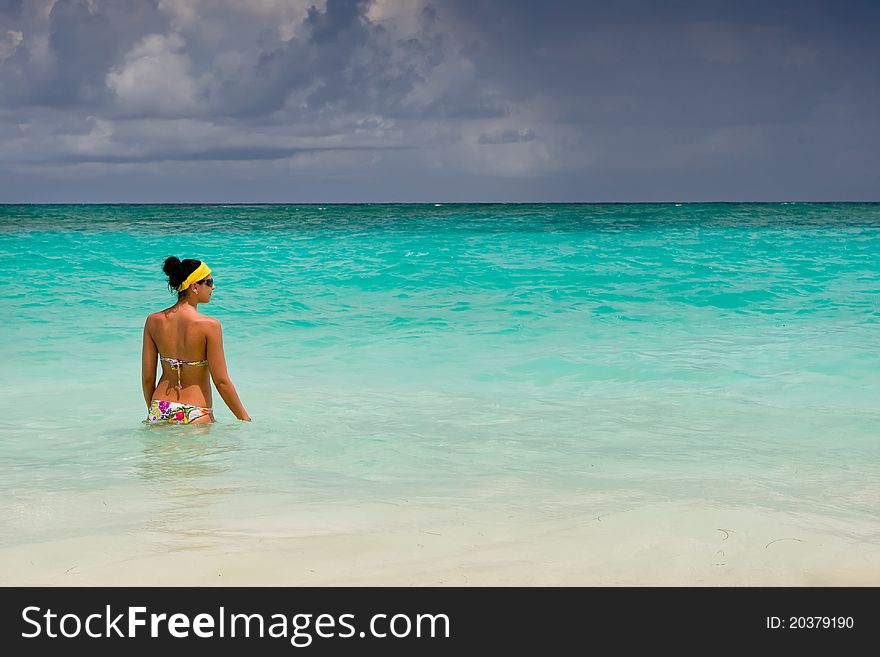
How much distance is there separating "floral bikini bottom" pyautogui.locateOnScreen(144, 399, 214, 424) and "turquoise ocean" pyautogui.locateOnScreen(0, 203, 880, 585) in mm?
84

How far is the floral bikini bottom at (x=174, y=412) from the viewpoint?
5.46 meters

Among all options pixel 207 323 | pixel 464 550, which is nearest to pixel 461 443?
pixel 207 323

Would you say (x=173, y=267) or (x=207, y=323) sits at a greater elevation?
(x=173, y=267)

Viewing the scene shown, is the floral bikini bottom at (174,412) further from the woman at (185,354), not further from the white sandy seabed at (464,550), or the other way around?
the white sandy seabed at (464,550)

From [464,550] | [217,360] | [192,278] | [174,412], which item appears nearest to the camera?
[464,550]

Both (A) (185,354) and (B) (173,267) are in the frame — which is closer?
(B) (173,267)

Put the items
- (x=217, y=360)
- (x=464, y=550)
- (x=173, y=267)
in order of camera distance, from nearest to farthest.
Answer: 1. (x=464, y=550)
2. (x=173, y=267)
3. (x=217, y=360)

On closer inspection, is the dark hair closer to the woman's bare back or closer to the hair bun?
the hair bun

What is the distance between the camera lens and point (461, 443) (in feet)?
18.2

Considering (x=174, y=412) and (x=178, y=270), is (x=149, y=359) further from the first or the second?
(x=178, y=270)

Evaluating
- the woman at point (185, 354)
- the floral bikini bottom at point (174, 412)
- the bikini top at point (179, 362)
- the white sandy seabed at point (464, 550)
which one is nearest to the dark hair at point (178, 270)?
the woman at point (185, 354)

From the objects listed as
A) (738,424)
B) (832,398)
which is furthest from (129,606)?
(832,398)

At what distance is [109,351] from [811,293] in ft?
35.8

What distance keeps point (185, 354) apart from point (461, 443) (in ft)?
5.80
